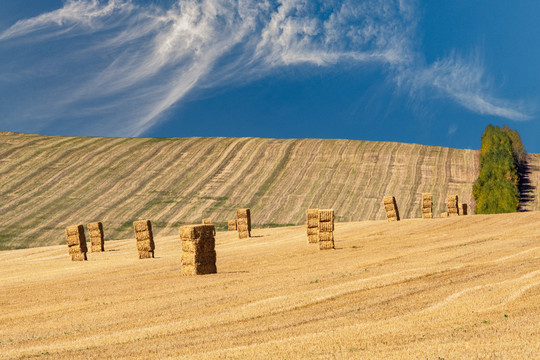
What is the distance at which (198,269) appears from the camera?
77.9 feet

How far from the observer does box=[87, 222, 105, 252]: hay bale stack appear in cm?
4138

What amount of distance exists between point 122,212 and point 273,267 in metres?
43.2

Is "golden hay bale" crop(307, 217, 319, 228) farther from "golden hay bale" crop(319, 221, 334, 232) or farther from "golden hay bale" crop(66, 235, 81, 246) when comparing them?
"golden hay bale" crop(66, 235, 81, 246)

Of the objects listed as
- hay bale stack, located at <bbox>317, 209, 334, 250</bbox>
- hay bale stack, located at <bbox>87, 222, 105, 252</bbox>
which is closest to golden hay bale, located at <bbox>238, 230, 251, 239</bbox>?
hay bale stack, located at <bbox>87, 222, 105, 252</bbox>

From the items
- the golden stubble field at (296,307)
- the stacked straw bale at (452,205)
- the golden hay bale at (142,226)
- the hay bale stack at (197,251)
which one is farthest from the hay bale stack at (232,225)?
the hay bale stack at (197,251)

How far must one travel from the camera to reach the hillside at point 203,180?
2495 inches

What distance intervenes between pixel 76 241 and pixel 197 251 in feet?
42.8

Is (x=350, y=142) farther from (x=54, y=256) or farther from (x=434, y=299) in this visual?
(x=434, y=299)

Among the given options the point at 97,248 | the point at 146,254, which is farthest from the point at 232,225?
the point at 146,254

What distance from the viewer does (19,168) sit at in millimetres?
77875

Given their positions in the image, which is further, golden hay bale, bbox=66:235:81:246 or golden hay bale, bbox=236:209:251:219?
golden hay bale, bbox=236:209:251:219

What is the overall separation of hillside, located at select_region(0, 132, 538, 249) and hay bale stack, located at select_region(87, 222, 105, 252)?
1655 centimetres

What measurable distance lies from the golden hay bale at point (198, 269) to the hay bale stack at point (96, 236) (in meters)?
18.6

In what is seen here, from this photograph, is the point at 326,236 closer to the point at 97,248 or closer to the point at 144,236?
the point at 144,236
